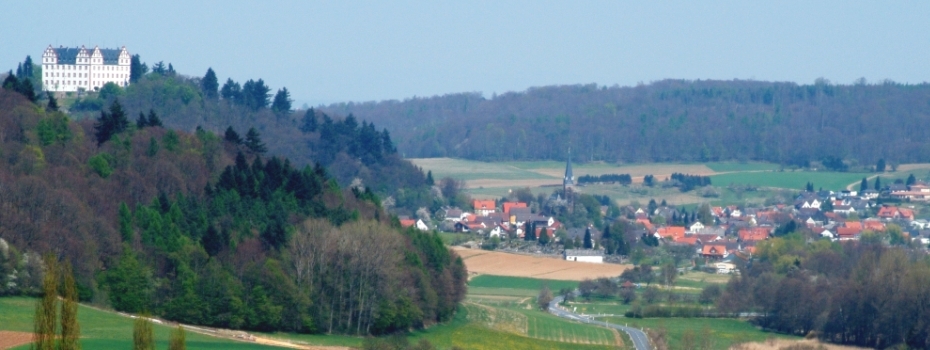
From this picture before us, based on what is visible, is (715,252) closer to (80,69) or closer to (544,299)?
(544,299)

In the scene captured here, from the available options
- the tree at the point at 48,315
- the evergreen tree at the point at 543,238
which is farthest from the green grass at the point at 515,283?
the tree at the point at 48,315

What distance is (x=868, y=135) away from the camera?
174625 millimetres

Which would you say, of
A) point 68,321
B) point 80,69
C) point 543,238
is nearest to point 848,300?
point 543,238

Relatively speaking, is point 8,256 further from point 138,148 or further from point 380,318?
point 138,148

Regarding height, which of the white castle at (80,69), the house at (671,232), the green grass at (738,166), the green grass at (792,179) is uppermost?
the white castle at (80,69)

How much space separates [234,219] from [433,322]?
7648mm

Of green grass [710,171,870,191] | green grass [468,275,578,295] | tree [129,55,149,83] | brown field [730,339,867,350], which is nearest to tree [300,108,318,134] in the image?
tree [129,55,149,83]

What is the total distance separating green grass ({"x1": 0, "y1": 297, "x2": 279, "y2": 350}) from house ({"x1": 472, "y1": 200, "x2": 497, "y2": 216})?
243ft

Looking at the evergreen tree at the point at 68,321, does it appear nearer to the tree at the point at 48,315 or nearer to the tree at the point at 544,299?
the tree at the point at 48,315

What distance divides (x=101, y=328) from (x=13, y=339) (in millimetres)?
4474

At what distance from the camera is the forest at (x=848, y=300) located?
2247 inches

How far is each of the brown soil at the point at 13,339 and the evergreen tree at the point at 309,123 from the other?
70.5 metres

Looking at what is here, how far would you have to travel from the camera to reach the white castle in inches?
3784

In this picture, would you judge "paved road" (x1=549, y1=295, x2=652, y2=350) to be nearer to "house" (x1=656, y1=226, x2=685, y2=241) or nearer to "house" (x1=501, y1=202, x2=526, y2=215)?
"house" (x1=656, y1=226, x2=685, y2=241)
